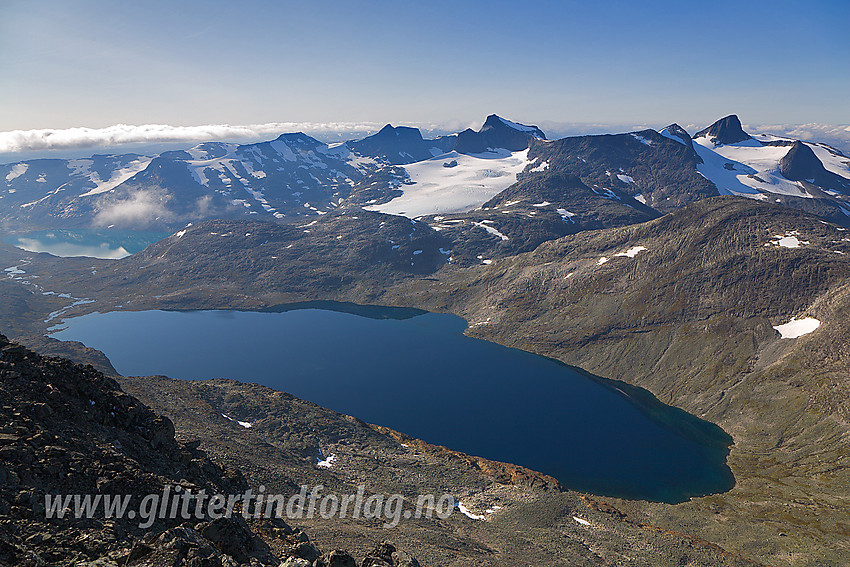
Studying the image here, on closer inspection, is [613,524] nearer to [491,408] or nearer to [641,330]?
[491,408]

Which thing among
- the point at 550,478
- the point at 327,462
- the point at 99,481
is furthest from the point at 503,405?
the point at 99,481

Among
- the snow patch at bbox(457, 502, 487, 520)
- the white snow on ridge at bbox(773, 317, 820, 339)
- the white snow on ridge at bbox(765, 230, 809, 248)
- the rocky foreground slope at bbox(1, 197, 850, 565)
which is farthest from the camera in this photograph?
the white snow on ridge at bbox(765, 230, 809, 248)

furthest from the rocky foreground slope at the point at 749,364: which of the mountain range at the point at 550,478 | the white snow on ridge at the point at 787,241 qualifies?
the white snow on ridge at the point at 787,241

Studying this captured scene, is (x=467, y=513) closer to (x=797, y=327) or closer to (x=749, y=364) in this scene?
(x=749, y=364)

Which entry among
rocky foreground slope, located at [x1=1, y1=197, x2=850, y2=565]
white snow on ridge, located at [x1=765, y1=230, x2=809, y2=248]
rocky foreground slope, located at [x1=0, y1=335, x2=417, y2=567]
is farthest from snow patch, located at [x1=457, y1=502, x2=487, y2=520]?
white snow on ridge, located at [x1=765, y1=230, x2=809, y2=248]

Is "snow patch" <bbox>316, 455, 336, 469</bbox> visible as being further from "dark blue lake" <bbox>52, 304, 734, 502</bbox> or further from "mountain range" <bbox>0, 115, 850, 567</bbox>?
"dark blue lake" <bbox>52, 304, 734, 502</bbox>

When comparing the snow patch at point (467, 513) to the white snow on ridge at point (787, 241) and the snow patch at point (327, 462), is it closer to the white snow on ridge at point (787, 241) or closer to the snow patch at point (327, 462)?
the snow patch at point (327, 462)

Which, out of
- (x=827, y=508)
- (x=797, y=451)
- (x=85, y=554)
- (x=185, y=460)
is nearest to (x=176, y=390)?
(x=185, y=460)
